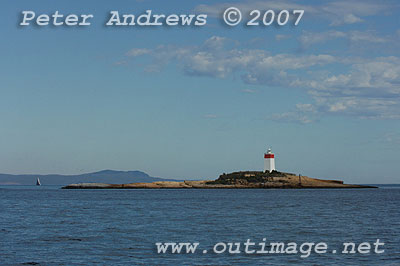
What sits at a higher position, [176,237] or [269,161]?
[269,161]

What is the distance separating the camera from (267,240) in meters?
39.0

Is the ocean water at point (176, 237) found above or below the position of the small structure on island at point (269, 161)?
below

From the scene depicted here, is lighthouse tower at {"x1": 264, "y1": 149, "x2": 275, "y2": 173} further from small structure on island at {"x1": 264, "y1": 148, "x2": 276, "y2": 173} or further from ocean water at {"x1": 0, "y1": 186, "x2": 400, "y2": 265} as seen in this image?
ocean water at {"x1": 0, "y1": 186, "x2": 400, "y2": 265}

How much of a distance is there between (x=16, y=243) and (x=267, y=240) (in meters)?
17.8

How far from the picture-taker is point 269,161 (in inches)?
6875

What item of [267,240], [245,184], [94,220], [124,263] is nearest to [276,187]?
[245,184]

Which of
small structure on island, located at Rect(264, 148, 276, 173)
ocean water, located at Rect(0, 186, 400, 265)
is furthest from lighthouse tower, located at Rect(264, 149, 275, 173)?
ocean water, located at Rect(0, 186, 400, 265)

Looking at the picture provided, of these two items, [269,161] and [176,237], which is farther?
[269,161]

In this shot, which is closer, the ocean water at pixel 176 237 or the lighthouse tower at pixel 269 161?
the ocean water at pixel 176 237

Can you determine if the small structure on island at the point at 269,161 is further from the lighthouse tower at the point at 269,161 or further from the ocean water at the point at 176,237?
the ocean water at the point at 176,237

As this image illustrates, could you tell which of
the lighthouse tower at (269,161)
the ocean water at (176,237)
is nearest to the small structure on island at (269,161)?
the lighthouse tower at (269,161)

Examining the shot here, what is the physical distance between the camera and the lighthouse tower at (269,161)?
172 metres

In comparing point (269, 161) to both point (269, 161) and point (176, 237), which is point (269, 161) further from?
point (176, 237)

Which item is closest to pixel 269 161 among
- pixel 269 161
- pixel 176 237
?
pixel 269 161
